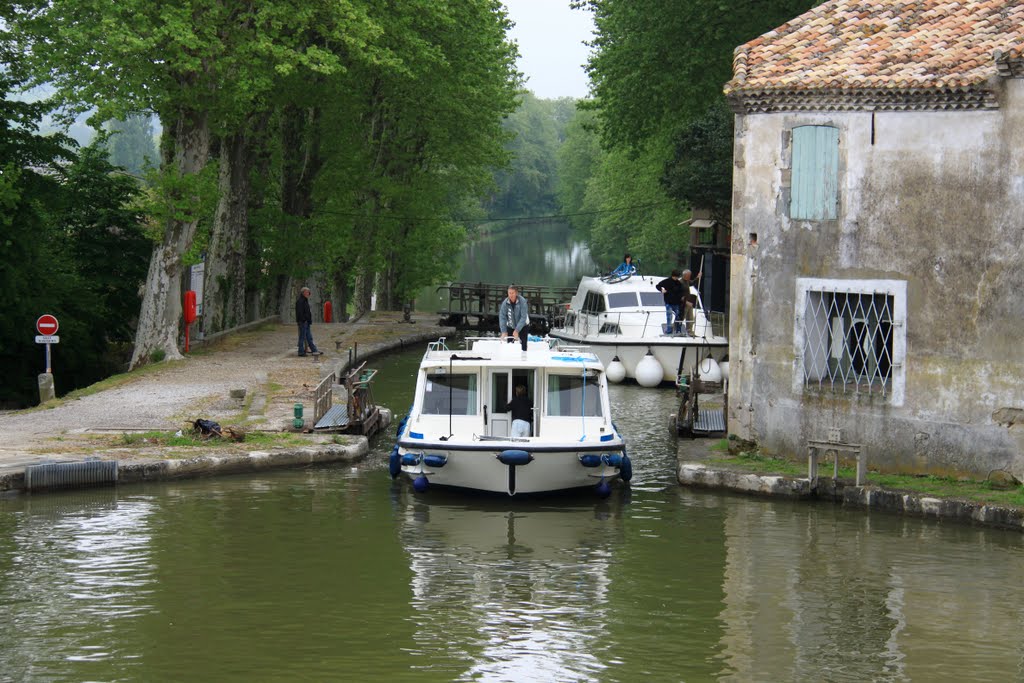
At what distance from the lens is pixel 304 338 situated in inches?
1441

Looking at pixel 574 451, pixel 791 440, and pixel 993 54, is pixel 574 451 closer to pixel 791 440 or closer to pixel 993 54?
pixel 791 440

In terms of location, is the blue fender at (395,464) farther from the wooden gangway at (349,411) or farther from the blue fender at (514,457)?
the wooden gangway at (349,411)

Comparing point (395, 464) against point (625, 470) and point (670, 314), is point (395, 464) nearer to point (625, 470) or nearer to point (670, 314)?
point (625, 470)

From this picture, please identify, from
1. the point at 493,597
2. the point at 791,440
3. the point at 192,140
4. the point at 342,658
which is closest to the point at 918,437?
the point at 791,440

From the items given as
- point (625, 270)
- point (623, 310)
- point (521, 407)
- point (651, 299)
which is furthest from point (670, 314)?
point (521, 407)

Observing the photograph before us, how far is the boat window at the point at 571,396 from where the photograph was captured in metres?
22.1

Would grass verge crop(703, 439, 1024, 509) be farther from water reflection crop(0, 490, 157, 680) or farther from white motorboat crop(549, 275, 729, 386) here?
white motorboat crop(549, 275, 729, 386)

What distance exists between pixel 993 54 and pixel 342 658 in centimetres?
1266

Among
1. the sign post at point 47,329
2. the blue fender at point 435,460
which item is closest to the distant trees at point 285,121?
the sign post at point 47,329

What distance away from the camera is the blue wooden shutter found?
848 inches

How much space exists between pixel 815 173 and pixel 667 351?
589 inches

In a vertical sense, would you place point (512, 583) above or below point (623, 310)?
below

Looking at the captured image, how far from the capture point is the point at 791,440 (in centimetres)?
2206

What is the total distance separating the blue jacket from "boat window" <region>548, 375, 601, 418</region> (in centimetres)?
220
